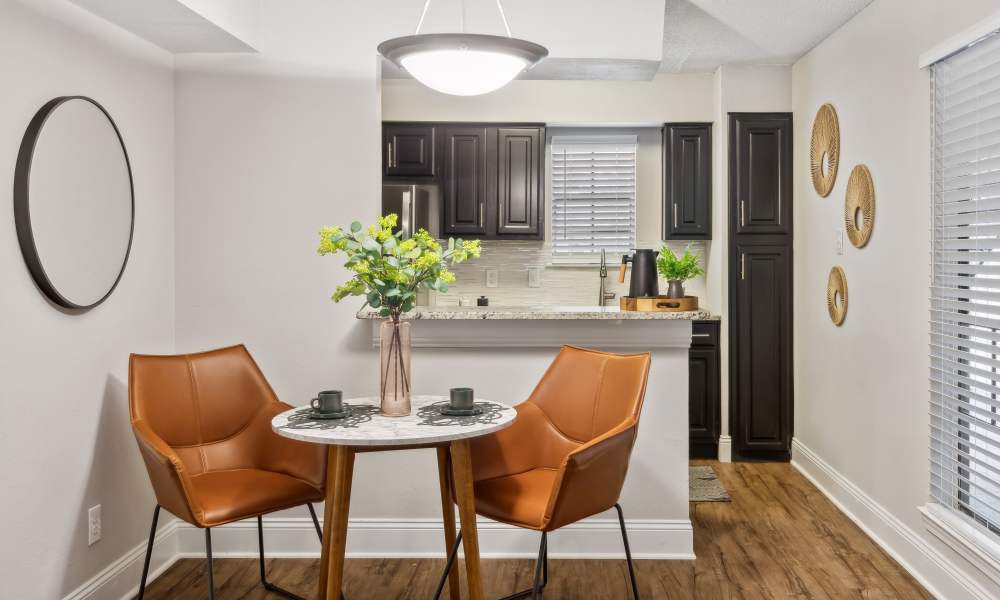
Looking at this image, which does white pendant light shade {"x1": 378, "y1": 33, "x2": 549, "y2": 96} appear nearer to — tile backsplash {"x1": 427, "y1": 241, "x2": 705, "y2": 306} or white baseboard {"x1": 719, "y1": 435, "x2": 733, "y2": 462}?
tile backsplash {"x1": 427, "y1": 241, "x2": 705, "y2": 306}

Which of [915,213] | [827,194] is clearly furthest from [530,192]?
[915,213]

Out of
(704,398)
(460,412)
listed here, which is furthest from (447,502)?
(704,398)

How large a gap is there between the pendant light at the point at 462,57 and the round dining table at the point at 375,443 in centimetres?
106

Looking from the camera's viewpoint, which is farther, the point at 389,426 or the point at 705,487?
the point at 705,487

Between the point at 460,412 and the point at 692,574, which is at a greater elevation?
the point at 460,412

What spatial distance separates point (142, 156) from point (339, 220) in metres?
0.82

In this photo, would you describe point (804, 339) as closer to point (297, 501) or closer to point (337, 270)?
point (337, 270)

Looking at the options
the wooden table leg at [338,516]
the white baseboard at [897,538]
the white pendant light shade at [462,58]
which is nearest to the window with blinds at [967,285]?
the white baseboard at [897,538]

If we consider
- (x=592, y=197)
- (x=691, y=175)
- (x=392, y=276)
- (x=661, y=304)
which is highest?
(x=691, y=175)

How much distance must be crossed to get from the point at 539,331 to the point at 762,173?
2.44m

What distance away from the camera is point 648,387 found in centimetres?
322

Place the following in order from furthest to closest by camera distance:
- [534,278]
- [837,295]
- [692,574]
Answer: [534,278] → [837,295] → [692,574]

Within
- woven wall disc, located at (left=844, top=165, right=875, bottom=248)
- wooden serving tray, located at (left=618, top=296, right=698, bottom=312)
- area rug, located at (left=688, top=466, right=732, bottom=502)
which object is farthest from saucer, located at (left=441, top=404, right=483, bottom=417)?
woven wall disc, located at (left=844, top=165, right=875, bottom=248)

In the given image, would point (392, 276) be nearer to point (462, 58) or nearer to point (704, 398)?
point (462, 58)
